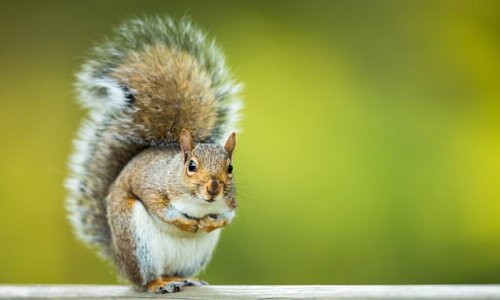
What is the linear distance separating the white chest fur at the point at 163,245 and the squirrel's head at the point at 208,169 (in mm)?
143

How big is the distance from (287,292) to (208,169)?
222 millimetres

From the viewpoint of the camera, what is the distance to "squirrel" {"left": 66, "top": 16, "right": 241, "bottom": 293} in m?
1.57

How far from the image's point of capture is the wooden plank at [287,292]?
4.43 ft

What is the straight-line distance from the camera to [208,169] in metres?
1.50

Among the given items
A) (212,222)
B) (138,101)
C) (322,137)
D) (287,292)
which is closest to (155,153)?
(138,101)

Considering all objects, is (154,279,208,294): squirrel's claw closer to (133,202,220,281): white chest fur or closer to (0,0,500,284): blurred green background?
(133,202,220,281): white chest fur

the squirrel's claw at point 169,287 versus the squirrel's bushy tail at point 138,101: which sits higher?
the squirrel's bushy tail at point 138,101

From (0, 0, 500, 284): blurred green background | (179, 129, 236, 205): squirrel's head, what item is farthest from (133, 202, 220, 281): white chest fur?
(0, 0, 500, 284): blurred green background

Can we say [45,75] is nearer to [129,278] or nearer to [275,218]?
[275,218]

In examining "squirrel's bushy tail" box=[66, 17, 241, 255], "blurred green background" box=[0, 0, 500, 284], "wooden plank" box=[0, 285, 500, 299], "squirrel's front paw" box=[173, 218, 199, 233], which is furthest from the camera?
"blurred green background" box=[0, 0, 500, 284]

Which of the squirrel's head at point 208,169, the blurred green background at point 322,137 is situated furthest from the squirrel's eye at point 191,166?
the blurred green background at point 322,137

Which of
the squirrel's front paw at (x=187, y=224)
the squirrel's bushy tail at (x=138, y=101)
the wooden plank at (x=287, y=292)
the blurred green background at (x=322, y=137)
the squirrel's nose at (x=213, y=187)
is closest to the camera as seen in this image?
the wooden plank at (x=287, y=292)

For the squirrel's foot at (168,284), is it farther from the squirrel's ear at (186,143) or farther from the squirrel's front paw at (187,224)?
the squirrel's ear at (186,143)

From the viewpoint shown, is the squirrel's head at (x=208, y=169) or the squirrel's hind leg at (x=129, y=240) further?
the squirrel's hind leg at (x=129, y=240)
